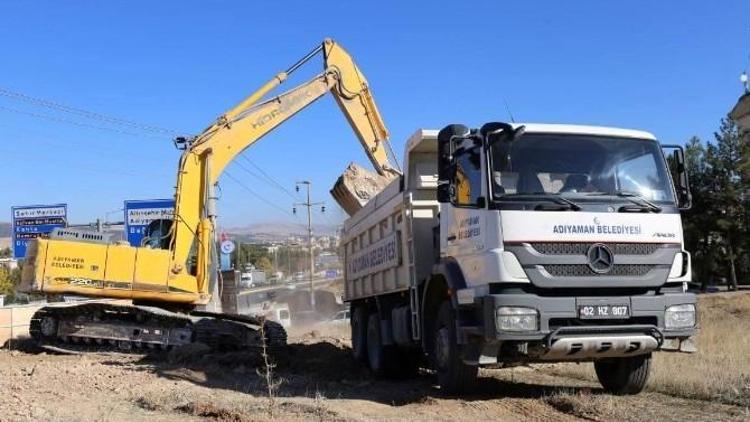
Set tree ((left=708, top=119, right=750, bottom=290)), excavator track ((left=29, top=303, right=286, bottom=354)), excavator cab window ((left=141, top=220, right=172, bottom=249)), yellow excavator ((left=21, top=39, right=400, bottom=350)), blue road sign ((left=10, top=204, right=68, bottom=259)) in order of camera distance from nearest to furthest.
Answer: yellow excavator ((left=21, top=39, right=400, bottom=350)) → excavator track ((left=29, top=303, right=286, bottom=354)) → excavator cab window ((left=141, top=220, right=172, bottom=249)) → blue road sign ((left=10, top=204, right=68, bottom=259)) → tree ((left=708, top=119, right=750, bottom=290))

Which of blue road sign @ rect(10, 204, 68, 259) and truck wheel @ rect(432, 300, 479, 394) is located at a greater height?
blue road sign @ rect(10, 204, 68, 259)

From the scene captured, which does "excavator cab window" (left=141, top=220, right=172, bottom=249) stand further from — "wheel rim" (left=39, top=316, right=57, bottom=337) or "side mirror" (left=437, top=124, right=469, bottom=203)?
"side mirror" (left=437, top=124, right=469, bottom=203)

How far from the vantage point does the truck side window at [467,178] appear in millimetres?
8461

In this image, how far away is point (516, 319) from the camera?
789cm

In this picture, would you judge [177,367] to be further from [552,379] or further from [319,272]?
[319,272]

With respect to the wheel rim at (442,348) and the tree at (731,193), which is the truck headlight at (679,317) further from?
the tree at (731,193)

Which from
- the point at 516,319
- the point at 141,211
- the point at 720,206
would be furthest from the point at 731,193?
the point at 516,319

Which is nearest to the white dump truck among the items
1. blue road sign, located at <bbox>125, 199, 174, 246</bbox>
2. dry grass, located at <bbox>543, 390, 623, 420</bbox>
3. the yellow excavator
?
dry grass, located at <bbox>543, 390, 623, 420</bbox>

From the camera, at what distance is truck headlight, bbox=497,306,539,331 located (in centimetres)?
787

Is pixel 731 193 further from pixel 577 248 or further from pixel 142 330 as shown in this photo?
pixel 577 248

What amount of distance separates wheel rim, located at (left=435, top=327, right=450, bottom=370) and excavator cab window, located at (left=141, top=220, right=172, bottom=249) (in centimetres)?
903

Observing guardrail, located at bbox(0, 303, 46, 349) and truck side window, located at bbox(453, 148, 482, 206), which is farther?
guardrail, located at bbox(0, 303, 46, 349)

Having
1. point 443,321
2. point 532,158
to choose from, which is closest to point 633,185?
point 532,158

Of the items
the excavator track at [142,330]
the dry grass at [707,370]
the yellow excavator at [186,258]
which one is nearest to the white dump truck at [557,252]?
the dry grass at [707,370]
